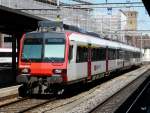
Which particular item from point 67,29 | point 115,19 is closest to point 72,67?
point 67,29

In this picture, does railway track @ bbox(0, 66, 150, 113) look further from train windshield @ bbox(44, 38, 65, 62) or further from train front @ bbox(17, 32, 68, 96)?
train windshield @ bbox(44, 38, 65, 62)

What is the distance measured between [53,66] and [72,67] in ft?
3.48

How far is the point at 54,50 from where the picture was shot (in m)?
17.7

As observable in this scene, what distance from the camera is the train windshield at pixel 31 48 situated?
1786cm

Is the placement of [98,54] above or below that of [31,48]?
below

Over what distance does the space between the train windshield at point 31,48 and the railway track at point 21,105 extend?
5.58ft

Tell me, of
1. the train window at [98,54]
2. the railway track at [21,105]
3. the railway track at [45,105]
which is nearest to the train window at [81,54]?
the railway track at [45,105]

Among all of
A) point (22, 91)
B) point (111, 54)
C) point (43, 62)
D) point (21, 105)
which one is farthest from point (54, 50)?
point (111, 54)

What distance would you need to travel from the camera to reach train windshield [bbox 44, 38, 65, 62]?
17.5m

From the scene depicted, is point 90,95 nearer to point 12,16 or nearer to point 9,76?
point 12,16

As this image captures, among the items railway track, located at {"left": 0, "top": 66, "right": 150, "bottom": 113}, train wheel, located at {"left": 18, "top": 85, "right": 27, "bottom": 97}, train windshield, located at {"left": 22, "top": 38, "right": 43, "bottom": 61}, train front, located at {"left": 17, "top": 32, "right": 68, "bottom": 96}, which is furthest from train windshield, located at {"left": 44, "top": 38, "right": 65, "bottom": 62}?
train wheel, located at {"left": 18, "top": 85, "right": 27, "bottom": 97}

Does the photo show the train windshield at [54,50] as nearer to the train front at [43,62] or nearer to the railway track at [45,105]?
the train front at [43,62]

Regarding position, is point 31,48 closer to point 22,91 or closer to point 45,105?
point 22,91

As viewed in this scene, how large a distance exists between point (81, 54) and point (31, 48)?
254 cm
